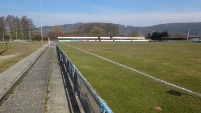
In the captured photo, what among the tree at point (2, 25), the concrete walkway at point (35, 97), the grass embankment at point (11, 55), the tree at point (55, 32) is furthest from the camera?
the tree at point (55, 32)

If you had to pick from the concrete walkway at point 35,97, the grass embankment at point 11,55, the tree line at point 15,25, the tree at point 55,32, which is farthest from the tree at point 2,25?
the concrete walkway at point 35,97

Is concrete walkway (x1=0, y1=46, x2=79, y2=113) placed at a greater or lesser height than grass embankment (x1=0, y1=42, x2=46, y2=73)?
greater

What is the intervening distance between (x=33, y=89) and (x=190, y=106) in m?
5.70

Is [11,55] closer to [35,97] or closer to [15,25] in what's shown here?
[35,97]

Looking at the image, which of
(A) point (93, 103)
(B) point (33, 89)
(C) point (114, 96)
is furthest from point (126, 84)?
(A) point (93, 103)

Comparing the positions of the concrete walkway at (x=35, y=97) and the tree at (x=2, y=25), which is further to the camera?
the tree at (x=2, y=25)

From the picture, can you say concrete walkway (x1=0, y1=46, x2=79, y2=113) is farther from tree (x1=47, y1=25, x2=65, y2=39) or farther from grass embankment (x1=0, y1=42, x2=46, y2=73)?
tree (x1=47, y1=25, x2=65, y2=39)

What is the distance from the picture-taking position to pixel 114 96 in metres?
8.66

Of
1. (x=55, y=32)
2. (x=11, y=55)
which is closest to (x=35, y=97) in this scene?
(x=11, y=55)

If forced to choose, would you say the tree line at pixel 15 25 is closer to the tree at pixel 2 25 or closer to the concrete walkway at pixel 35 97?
the tree at pixel 2 25

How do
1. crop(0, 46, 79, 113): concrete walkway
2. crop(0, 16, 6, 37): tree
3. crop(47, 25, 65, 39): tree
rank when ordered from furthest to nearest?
crop(47, 25, 65, 39): tree
crop(0, 16, 6, 37): tree
crop(0, 46, 79, 113): concrete walkway

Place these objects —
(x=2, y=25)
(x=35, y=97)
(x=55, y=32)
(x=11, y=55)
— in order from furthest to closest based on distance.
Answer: (x=55, y=32) < (x=2, y=25) < (x=11, y=55) < (x=35, y=97)

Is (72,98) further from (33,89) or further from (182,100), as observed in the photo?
(182,100)

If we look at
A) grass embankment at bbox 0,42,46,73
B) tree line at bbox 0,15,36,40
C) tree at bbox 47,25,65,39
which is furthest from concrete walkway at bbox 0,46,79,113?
tree at bbox 47,25,65,39
